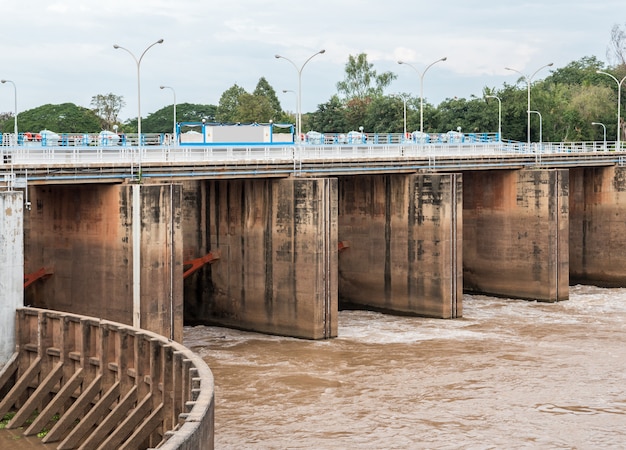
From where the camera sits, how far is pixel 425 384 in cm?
3859

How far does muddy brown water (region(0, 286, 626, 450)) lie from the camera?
105 feet

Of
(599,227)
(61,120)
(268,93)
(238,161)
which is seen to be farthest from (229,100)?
(238,161)

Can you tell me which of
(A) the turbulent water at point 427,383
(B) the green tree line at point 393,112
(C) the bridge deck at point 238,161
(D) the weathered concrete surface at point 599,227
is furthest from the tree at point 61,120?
(A) the turbulent water at point 427,383

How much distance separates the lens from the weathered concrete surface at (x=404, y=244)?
52.5m

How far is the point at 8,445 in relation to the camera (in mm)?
29891

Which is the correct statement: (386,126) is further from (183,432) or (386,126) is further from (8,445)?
(183,432)

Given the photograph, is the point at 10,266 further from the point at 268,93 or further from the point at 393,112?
the point at 268,93

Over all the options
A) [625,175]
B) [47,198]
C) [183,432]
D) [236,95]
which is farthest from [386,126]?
[183,432]

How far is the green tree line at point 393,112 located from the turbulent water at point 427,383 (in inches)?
1926

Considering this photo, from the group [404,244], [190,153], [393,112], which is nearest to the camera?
[190,153]

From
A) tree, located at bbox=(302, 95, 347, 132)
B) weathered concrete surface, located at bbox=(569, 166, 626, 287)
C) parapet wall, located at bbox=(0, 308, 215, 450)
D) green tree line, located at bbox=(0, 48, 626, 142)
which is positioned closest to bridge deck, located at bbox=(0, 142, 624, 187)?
weathered concrete surface, located at bbox=(569, 166, 626, 287)

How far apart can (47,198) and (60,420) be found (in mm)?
14214

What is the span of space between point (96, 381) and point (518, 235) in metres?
34.3

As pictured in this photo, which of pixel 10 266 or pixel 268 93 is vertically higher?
pixel 268 93
